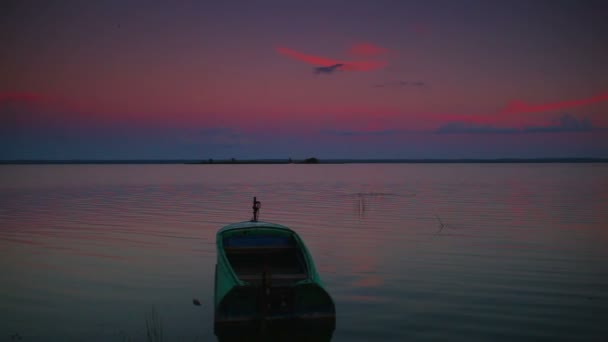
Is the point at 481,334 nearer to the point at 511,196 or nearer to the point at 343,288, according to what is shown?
the point at 343,288

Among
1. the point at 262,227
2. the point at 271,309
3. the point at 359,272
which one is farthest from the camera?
the point at 359,272

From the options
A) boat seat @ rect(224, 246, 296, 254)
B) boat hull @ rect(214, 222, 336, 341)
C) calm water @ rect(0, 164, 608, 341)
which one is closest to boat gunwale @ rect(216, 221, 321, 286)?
boat hull @ rect(214, 222, 336, 341)

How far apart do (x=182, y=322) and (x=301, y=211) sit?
24.5m

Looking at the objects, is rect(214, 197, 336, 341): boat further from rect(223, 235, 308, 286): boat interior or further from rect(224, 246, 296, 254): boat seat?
rect(224, 246, 296, 254): boat seat

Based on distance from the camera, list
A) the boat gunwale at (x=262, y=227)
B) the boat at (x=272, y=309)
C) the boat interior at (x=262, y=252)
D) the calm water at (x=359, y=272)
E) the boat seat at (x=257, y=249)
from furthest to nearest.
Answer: the boat seat at (x=257, y=249) → the boat interior at (x=262, y=252) → the calm water at (x=359, y=272) → the boat gunwale at (x=262, y=227) → the boat at (x=272, y=309)

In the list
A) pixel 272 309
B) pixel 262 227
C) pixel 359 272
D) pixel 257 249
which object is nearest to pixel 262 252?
pixel 257 249

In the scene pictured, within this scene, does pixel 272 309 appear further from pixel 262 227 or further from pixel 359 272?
pixel 359 272

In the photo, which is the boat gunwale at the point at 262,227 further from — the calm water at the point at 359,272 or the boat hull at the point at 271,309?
the calm water at the point at 359,272

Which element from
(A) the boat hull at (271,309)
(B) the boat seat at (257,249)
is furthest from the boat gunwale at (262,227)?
(B) the boat seat at (257,249)

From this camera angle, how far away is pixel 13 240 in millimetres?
24344

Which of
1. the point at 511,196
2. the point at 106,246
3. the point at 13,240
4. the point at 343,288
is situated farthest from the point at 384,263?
the point at 511,196

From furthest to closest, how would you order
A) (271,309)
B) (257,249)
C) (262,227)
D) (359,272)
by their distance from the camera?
(359,272) → (262,227) → (257,249) → (271,309)

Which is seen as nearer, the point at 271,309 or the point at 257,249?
the point at 271,309

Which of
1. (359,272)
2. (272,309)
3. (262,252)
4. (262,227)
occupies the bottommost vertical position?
(359,272)
